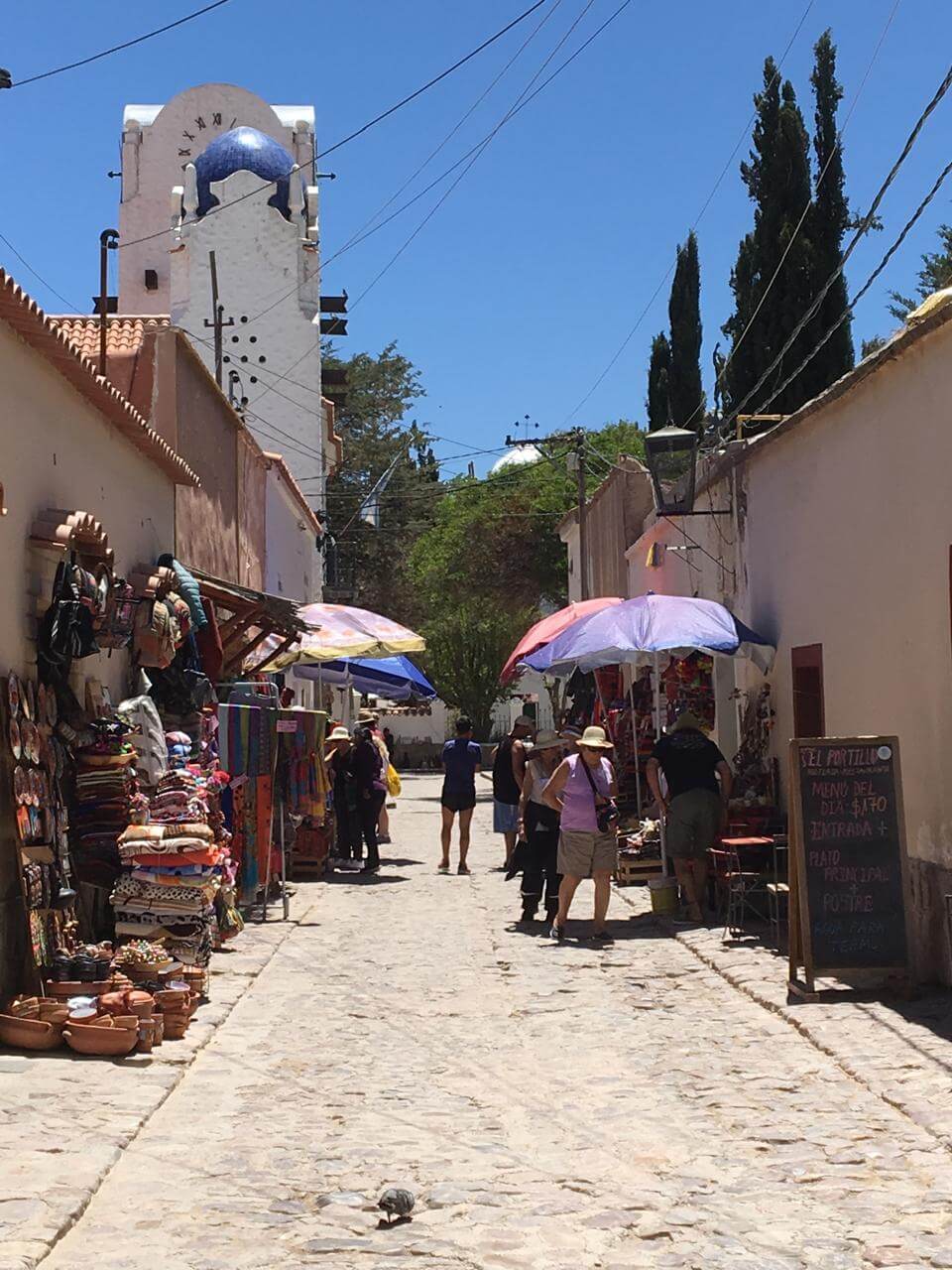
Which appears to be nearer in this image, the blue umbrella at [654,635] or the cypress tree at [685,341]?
the blue umbrella at [654,635]

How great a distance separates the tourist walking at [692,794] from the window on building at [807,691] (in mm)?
759

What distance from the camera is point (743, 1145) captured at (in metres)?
6.67

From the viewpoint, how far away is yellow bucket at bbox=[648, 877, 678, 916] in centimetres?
1430

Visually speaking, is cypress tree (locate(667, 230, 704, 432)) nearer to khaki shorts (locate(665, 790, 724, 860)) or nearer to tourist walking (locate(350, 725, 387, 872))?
tourist walking (locate(350, 725, 387, 872))

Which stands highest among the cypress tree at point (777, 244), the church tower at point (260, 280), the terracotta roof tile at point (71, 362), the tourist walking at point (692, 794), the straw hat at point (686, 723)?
the church tower at point (260, 280)

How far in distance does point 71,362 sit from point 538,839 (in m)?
6.08

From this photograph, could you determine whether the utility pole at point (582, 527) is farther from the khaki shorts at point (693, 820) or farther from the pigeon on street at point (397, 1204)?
the pigeon on street at point (397, 1204)

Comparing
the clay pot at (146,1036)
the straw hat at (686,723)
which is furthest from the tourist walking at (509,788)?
the clay pot at (146,1036)

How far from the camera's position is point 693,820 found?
13461 mm

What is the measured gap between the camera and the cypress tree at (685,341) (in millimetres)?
38219

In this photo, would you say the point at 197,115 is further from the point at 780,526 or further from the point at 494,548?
the point at 780,526

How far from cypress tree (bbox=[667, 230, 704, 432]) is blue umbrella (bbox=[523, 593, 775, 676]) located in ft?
79.3

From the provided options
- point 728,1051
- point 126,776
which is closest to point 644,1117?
point 728,1051

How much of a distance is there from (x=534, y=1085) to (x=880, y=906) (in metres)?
3.01
